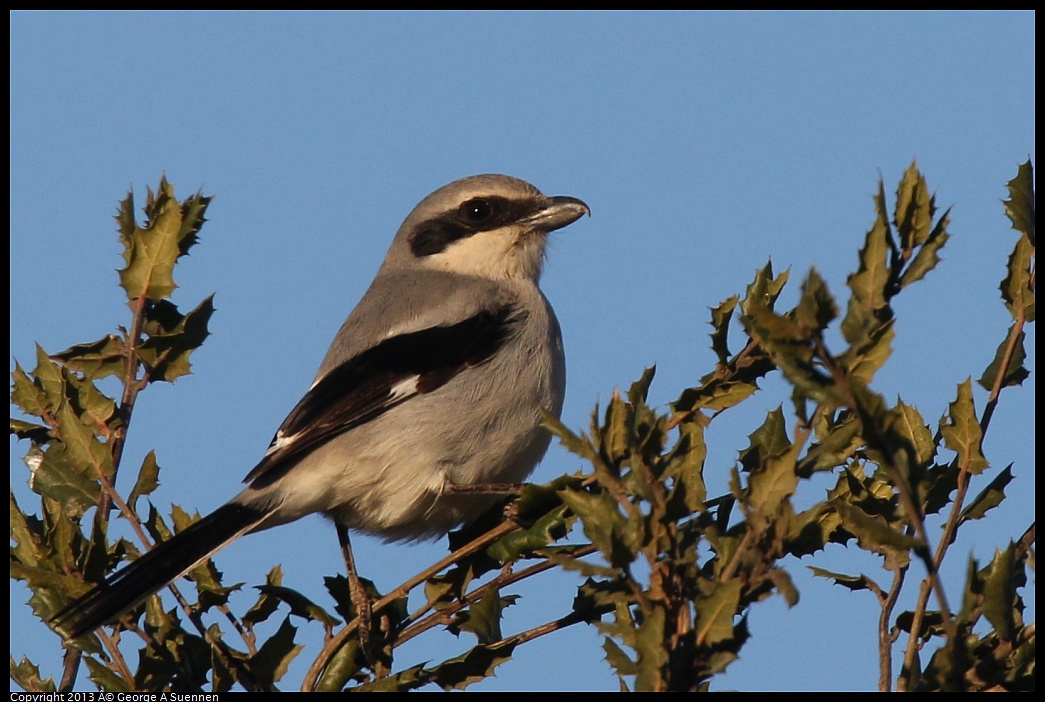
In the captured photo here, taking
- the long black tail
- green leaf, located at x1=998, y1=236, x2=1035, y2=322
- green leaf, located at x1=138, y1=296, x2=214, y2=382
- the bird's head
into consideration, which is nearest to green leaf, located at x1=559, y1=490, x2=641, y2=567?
green leaf, located at x1=998, y1=236, x2=1035, y2=322

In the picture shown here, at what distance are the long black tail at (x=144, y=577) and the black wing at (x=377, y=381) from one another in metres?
0.58

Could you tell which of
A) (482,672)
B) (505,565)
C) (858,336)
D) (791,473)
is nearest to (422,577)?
(482,672)

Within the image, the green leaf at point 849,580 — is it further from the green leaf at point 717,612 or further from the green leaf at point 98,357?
the green leaf at point 98,357

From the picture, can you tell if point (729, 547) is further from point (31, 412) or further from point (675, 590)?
point (31, 412)

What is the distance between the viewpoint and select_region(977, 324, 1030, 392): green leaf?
2459mm

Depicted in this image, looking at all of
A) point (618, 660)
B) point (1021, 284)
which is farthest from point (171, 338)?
point (1021, 284)

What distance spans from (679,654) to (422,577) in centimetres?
86

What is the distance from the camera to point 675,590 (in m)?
2.21

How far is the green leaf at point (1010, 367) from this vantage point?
2.46 metres

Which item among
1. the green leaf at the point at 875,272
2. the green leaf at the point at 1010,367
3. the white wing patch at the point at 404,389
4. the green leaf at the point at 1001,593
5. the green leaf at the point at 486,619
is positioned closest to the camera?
the green leaf at the point at 875,272

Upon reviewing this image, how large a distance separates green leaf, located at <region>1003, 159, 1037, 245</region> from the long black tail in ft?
7.20

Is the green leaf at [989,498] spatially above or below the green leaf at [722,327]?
below

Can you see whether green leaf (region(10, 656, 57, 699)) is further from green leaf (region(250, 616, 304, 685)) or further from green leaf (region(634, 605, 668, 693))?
green leaf (region(634, 605, 668, 693))

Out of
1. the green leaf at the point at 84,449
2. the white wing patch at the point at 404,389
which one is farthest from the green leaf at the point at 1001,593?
the white wing patch at the point at 404,389
